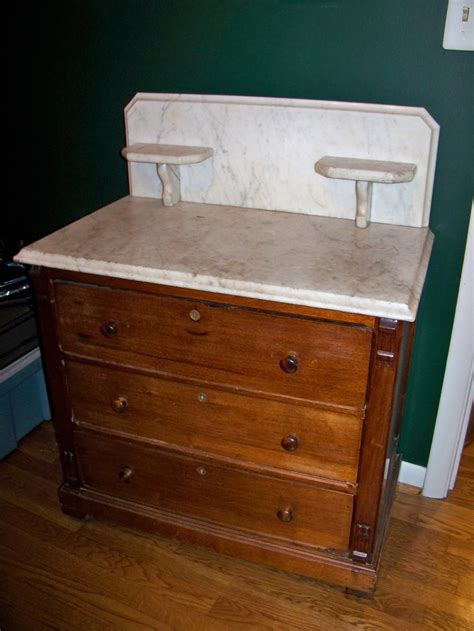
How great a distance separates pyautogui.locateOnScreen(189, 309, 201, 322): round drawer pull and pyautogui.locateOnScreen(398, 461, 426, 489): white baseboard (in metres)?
1.06

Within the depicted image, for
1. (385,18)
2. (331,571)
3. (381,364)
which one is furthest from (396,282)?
(331,571)

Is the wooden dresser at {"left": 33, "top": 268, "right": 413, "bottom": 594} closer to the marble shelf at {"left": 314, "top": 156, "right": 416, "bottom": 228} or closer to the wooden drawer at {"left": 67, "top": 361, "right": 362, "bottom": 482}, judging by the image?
the wooden drawer at {"left": 67, "top": 361, "right": 362, "bottom": 482}

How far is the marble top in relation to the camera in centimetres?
131

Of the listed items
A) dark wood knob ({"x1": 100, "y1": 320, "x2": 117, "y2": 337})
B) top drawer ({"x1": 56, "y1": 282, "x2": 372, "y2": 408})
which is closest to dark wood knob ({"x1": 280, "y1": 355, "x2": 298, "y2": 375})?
top drawer ({"x1": 56, "y1": 282, "x2": 372, "y2": 408})

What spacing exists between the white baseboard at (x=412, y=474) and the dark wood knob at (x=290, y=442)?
0.75 meters

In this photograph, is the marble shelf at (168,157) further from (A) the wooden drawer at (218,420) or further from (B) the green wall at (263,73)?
(A) the wooden drawer at (218,420)

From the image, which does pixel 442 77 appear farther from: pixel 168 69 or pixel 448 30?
pixel 168 69

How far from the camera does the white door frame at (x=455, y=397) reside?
5.68ft

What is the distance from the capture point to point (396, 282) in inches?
52.4

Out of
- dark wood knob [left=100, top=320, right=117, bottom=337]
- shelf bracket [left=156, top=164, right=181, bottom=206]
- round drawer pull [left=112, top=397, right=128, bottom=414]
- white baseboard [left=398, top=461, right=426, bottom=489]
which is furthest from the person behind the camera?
white baseboard [left=398, top=461, right=426, bottom=489]

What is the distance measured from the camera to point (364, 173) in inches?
60.0

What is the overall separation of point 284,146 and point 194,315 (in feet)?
2.01

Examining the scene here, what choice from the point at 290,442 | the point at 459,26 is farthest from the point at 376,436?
the point at 459,26

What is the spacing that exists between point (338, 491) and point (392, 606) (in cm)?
42
